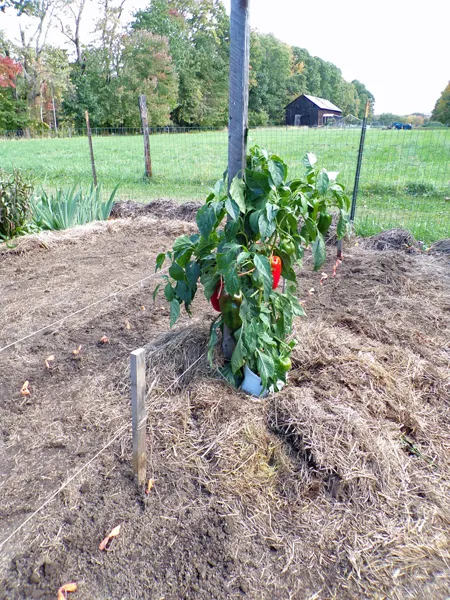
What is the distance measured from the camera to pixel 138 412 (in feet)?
5.34

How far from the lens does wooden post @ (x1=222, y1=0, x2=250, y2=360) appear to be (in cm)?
184

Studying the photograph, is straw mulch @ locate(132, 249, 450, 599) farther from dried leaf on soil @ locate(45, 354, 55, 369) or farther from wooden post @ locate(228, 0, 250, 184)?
wooden post @ locate(228, 0, 250, 184)

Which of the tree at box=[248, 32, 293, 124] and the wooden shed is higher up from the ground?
the tree at box=[248, 32, 293, 124]

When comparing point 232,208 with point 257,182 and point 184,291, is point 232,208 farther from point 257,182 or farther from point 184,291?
point 184,291

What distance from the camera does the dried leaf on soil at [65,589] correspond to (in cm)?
139

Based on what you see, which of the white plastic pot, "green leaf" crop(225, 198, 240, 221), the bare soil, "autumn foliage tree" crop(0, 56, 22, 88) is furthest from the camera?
"autumn foliage tree" crop(0, 56, 22, 88)

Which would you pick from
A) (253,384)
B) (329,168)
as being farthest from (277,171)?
(329,168)

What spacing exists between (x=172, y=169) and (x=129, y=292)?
817cm

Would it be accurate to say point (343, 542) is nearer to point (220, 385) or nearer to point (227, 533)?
point (227, 533)

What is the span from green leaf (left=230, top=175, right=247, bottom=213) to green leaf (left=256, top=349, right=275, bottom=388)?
67 cm

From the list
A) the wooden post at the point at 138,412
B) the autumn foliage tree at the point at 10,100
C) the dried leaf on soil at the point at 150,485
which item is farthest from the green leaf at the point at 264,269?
the autumn foliage tree at the point at 10,100

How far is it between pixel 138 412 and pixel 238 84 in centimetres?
142

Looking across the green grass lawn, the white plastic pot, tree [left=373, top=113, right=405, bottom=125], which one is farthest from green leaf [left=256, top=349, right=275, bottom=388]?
tree [left=373, top=113, right=405, bottom=125]

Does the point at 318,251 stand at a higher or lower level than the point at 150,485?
higher
